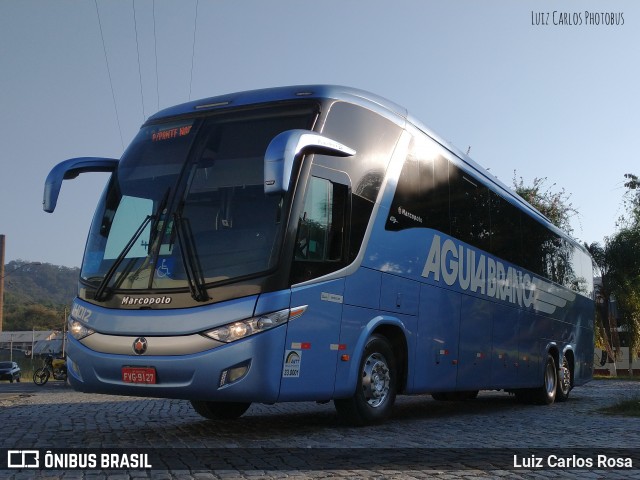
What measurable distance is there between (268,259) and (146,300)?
1364 mm

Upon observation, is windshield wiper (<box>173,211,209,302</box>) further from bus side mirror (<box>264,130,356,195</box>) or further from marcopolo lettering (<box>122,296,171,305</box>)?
bus side mirror (<box>264,130,356,195</box>)

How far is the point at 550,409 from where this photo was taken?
51.4 ft

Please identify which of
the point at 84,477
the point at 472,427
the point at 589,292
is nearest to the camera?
the point at 84,477

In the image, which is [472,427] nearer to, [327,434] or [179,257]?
[327,434]

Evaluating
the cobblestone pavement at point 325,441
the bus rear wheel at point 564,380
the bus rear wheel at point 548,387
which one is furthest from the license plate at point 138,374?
the bus rear wheel at point 564,380

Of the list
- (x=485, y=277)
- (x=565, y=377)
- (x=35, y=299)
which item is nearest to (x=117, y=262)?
(x=485, y=277)

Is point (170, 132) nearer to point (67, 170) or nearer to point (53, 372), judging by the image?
point (67, 170)

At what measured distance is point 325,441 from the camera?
8.19 metres

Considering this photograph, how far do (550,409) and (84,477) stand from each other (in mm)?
11562

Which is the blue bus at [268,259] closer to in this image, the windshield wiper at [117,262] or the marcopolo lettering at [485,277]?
the windshield wiper at [117,262]

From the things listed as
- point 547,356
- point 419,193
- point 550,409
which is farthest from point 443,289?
point 547,356

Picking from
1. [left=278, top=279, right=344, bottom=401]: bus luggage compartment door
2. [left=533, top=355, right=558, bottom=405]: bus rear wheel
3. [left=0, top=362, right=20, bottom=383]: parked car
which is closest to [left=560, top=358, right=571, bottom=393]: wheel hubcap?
[left=533, top=355, right=558, bottom=405]: bus rear wheel

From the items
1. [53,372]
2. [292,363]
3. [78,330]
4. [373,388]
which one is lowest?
[53,372]

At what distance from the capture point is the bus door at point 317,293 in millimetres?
8250
